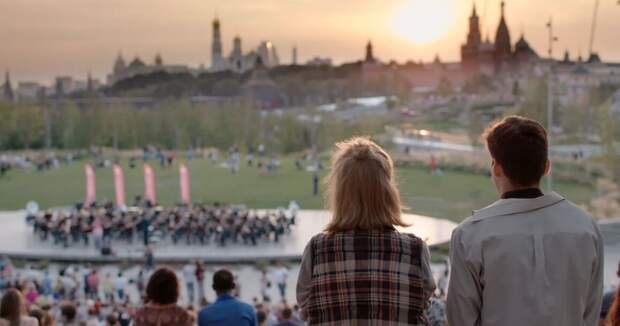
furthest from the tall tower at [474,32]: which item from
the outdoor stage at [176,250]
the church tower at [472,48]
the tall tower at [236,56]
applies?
the outdoor stage at [176,250]

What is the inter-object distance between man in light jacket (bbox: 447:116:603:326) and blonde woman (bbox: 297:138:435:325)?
8.1 inches

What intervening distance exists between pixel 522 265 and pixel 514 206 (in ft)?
0.57

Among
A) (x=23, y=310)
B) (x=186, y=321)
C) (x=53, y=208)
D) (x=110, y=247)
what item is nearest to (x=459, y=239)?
(x=186, y=321)

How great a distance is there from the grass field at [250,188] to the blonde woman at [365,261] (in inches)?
1010

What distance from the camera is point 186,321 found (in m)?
3.85

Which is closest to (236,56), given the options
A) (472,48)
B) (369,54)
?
(369,54)

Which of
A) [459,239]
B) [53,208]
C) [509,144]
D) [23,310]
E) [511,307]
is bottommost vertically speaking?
[53,208]

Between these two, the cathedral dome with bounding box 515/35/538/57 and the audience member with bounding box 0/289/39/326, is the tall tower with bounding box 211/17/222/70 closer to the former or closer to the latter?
the cathedral dome with bounding box 515/35/538/57

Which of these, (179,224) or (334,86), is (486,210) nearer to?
(179,224)

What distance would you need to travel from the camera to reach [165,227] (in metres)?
23.6

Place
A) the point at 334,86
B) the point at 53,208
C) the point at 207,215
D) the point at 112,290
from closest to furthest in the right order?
the point at 112,290 → the point at 207,215 → the point at 53,208 → the point at 334,86

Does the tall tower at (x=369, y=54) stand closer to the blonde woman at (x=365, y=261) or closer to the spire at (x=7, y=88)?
the spire at (x=7, y=88)

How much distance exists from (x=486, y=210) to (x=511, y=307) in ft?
0.90

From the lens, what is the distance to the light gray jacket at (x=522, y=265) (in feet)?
8.07
